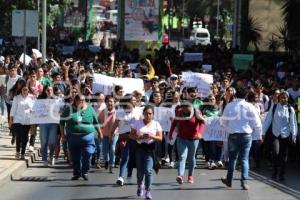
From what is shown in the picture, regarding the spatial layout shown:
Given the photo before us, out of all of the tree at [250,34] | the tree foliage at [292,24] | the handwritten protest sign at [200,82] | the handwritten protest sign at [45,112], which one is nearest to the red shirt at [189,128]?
the handwritten protest sign at [45,112]

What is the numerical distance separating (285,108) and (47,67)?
801 cm

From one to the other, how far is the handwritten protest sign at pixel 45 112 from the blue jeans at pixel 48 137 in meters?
0.12

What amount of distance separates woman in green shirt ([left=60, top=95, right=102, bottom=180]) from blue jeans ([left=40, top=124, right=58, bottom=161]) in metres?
1.81

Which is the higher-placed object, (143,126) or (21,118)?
(143,126)

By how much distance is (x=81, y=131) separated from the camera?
1550 centimetres

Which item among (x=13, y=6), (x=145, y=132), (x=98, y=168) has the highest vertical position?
(x=13, y=6)

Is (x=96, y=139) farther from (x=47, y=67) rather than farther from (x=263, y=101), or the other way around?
(x=47, y=67)

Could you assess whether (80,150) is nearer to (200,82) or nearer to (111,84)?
(111,84)

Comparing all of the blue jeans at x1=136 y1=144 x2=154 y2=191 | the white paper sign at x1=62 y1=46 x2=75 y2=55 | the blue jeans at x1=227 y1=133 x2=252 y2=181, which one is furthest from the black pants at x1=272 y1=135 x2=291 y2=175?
the white paper sign at x1=62 y1=46 x2=75 y2=55

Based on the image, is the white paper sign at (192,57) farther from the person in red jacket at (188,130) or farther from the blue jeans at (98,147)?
the person in red jacket at (188,130)

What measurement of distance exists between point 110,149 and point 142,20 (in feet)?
90.6

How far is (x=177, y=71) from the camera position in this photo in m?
28.4

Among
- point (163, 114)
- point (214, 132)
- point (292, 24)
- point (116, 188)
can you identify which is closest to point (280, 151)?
point (214, 132)

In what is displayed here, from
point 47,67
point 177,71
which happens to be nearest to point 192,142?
point 47,67
